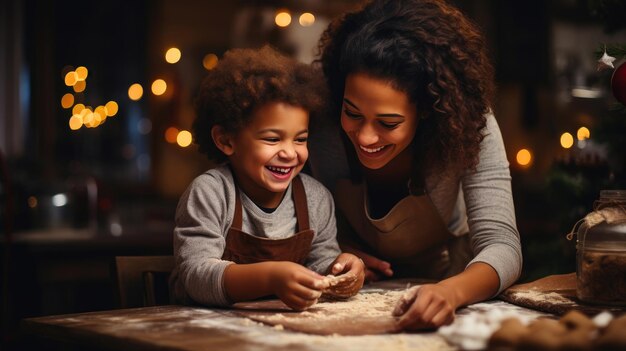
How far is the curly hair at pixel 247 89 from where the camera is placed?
203 centimetres

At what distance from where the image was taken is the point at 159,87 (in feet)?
19.7

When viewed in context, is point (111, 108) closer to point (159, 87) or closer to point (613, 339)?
point (159, 87)

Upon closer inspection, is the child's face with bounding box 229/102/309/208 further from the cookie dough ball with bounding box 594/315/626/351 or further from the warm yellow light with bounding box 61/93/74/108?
the warm yellow light with bounding box 61/93/74/108

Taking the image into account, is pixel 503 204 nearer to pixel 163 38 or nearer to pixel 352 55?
pixel 352 55

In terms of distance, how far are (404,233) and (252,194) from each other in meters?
0.48

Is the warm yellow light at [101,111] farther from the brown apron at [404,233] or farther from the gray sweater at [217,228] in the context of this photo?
the gray sweater at [217,228]

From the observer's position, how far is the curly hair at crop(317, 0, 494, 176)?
→ 6.70 feet

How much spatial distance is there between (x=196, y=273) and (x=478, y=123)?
82cm

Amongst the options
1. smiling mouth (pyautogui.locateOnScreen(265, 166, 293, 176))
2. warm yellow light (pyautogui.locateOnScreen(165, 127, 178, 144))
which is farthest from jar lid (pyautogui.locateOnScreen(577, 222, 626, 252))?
warm yellow light (pyautogui.locateOnScreen(165, 127, 178, 144))

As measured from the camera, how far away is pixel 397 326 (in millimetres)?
1563

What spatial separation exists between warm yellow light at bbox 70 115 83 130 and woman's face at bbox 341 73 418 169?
4211mm

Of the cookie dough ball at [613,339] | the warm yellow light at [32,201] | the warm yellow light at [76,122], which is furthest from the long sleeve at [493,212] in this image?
the warm yellow light at [76,122]

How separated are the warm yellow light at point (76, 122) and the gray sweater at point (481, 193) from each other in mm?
3923

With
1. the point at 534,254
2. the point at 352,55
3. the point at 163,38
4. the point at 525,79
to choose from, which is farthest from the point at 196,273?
the point at 525,79
